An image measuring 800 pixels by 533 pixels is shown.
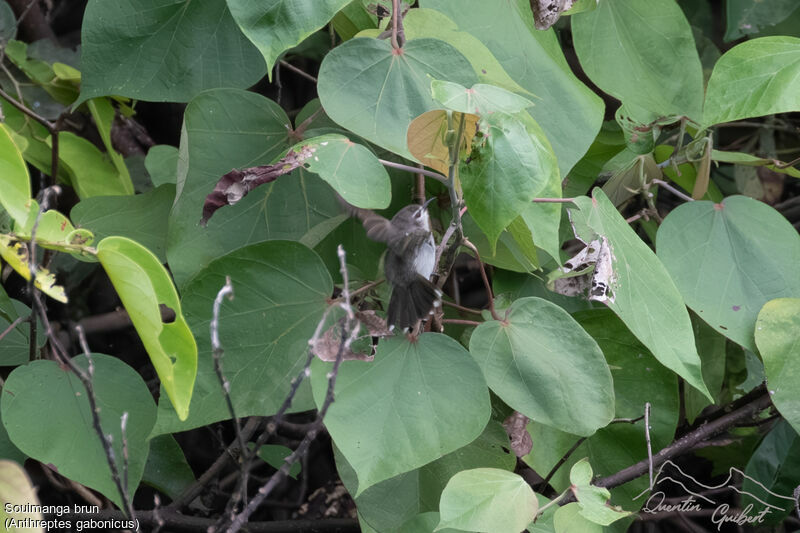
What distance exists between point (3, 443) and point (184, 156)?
47 centimetres

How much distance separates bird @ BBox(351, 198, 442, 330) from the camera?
3.07 ft

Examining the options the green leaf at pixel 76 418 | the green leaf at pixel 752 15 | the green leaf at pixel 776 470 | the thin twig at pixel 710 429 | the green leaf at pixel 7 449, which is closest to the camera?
the green leaf at pixel 76 418

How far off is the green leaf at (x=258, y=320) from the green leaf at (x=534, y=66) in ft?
1.28

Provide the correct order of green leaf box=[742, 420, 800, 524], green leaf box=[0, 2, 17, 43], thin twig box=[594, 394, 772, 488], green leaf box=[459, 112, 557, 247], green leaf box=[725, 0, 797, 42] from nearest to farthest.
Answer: green leaf box=[459, 112, 557, 247]
thin twig box=[594, 394, 772, 488]
green leaf box=[742, 420, 800, 524]
green leaf box=[725, 0, 797, 42]
green leaf box=[0, 2, 17, 43]

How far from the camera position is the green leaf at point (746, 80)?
104 centimetres

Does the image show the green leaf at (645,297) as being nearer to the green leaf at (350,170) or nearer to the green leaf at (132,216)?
the green leaf at (350,170)

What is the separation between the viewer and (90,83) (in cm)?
106

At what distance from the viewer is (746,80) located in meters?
1.05

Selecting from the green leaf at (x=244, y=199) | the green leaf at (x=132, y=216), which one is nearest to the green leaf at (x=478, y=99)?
the green leaf at (x=244, y=199)

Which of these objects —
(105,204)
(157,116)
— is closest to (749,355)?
(105,204)

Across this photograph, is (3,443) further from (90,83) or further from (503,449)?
(503,449)

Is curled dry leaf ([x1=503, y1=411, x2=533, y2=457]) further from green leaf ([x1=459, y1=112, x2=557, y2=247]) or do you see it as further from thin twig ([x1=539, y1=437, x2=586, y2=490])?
green leaf ([x1=459, y1=112, x2=557, y2=247])

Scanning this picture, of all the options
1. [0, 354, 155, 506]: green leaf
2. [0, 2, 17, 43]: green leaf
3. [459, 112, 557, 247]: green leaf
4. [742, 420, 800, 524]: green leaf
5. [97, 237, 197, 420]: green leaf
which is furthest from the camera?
[0, 2, 17, 43]: green leaf

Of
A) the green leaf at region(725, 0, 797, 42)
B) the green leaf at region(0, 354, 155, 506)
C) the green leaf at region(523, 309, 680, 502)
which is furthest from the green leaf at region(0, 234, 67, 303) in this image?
the green leaf at region(725, 0, 797, 42)
